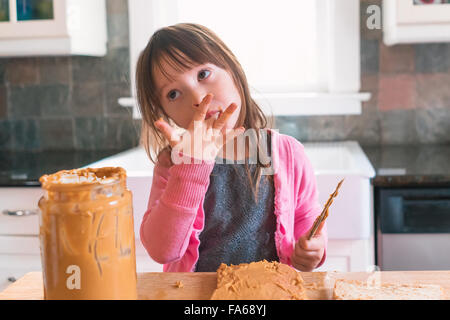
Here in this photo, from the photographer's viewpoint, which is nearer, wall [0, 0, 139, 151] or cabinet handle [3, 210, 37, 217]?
cabinet handle [3, 210, 37, 217]

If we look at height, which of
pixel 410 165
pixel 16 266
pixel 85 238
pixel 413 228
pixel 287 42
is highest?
pixel 287 42

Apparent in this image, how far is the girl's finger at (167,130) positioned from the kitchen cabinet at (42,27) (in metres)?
1.21

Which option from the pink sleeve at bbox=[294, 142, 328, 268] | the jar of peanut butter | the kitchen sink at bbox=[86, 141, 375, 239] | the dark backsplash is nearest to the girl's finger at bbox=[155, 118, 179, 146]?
the jar of peanut butter

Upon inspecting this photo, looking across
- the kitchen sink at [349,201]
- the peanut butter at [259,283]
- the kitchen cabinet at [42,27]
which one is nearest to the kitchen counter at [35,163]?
the kitchen cabinet at [42,27]

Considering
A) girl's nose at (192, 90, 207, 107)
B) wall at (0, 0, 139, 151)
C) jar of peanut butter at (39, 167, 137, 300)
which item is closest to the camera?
jar of peanut butter at (39, 167, 137, 300)

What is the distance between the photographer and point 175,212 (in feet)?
2.30

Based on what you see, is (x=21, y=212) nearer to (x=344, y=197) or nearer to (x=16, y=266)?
(x=16, y=266)

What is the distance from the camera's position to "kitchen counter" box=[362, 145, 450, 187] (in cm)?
135

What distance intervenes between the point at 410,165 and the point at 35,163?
122cm

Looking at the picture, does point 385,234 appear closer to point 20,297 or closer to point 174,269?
point 174,269

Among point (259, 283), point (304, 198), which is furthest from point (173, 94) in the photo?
point (259, 283)

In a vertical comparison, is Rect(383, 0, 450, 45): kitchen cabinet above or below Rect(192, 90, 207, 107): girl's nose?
above

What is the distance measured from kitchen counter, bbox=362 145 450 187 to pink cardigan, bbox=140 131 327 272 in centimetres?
49

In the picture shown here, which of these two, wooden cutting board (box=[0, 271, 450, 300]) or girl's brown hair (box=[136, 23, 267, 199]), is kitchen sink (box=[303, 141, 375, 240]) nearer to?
girl's brown hair (box=[136, 23, 267, 199])
